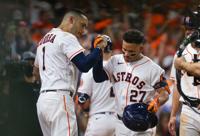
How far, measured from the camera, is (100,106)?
31.6 ft

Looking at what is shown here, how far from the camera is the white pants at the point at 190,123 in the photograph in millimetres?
8047

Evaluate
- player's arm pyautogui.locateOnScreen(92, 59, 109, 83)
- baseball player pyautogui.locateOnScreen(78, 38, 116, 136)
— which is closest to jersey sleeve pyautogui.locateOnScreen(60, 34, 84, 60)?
player's arm pyautogui.locateOnScreen(92, 59, 109, 83)

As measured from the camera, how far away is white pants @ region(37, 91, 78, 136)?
7.81m

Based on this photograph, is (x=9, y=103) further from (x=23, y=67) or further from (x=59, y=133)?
(x=59, y=133)

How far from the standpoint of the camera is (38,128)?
31.8 feet

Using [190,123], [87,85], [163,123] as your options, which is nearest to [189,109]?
[190,123]

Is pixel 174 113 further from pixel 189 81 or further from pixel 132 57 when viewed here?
pixel 132 57

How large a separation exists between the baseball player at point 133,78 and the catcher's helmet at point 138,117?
5.3 inches

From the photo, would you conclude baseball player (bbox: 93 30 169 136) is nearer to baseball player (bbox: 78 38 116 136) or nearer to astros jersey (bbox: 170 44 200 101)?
astros jersey (bbox: 170 44 200 101)

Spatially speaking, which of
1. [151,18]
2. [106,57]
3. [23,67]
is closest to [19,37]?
[23,67]

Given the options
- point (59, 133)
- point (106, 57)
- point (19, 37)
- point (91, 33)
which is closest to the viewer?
point (59, 133)

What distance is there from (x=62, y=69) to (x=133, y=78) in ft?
2.87

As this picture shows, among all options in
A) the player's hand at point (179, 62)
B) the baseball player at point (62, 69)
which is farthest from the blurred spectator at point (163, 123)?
the player's hand at point (179, 62)

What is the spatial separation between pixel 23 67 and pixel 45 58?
1835 mm
